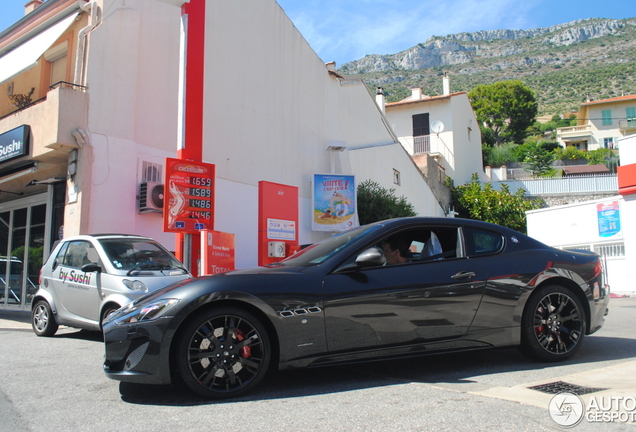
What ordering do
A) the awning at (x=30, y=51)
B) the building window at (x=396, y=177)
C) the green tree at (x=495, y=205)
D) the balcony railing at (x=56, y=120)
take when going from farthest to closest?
the green tree at (x=495, y=205) < the building window at (x=396, y=177) < the awning at (x=30, y=51) < the balcony railing at (x=56, y=120)

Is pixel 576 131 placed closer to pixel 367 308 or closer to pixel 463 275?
pixel 463 275

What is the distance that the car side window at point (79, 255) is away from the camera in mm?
7941

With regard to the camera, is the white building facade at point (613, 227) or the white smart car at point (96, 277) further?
the white building facade at point (613, 227)

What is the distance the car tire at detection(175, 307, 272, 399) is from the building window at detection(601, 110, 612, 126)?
80575mm

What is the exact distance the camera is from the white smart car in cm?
730

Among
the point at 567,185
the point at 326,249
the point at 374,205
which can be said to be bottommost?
the point at 326,249

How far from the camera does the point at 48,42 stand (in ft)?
40.7

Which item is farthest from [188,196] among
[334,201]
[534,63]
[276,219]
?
[534,63]

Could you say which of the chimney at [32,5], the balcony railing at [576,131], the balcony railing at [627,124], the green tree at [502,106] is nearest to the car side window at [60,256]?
the chimney at [32,5]

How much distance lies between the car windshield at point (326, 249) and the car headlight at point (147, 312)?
1.15m

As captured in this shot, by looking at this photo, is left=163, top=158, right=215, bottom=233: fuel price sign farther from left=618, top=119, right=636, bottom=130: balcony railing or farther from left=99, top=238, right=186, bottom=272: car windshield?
left=618, top=119, right=636, bottom=130: balcony railing

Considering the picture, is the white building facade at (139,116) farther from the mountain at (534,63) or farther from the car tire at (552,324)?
the mountain at (534,63)

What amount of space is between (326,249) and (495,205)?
1277 inches

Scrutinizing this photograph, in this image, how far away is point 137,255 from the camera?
8.05 metres
